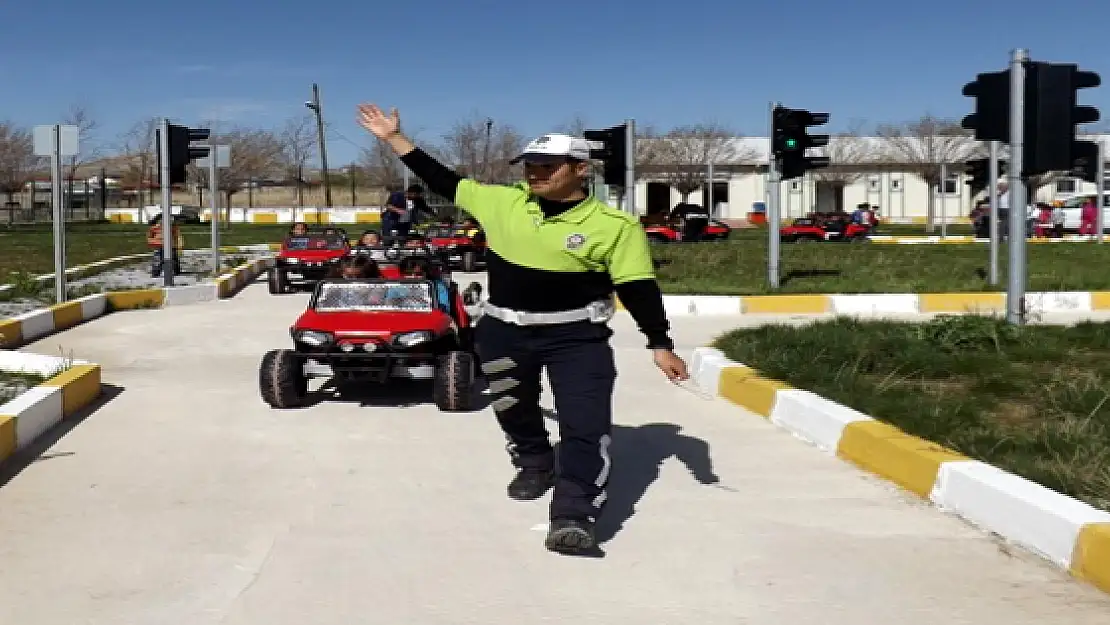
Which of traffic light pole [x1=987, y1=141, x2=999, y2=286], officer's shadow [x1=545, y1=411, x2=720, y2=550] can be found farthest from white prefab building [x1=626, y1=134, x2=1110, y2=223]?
officer's shadow [x1=545, y1=411, x2=720, y2=550]

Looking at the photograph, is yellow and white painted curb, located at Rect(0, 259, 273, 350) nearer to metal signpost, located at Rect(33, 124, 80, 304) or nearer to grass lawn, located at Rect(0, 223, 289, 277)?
metal signpost, located at Rect(33, 124, 80, 304)

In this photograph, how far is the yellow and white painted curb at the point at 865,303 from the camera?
1725 centimetres

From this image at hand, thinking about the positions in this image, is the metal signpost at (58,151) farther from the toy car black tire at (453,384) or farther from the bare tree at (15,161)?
the bare tree at (15,161)

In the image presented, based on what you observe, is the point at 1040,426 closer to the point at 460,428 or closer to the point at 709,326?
the point at 460,428

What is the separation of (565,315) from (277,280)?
55.7ft

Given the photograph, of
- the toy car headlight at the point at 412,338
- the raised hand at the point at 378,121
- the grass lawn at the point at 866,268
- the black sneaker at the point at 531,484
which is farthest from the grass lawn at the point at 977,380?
the grass lawn at the point at 866,268

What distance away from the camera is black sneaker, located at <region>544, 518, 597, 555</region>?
16.2 feet

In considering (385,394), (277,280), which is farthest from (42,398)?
(277,280)

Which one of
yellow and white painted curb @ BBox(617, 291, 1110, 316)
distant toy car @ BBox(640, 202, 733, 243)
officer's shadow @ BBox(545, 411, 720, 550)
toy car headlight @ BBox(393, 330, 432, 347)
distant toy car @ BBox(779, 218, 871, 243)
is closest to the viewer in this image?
officer's shadow @ BBox(545, 411, 720, 550)

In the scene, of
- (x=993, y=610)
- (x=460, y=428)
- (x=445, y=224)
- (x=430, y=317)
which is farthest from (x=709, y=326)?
(x=445, y=224)

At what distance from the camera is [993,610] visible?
14.3 ft

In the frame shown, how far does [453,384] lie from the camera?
878 cm

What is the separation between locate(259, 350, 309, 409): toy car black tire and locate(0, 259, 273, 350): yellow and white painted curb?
16.6 feet

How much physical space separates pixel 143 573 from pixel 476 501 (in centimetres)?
173
